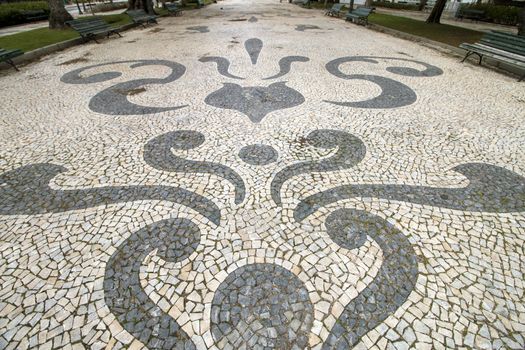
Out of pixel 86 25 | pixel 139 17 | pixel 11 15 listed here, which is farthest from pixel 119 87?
pixel 11 15

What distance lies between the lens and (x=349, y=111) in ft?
19.0

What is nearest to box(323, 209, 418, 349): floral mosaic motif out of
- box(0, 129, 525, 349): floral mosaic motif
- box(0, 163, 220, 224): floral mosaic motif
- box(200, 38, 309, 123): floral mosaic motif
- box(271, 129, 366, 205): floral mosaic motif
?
box(0, 129, 525, 349): floral mosaic motif

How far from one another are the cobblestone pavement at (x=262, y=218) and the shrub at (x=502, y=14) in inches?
714

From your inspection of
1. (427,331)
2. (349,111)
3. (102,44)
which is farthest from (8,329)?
(102,44)

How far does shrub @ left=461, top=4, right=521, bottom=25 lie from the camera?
18350 millimetres

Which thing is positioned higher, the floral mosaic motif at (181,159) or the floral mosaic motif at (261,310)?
the floral mosaic motif at (181,159)

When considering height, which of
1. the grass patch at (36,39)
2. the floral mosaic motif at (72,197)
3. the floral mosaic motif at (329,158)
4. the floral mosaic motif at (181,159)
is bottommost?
the floral mosaic motif at (72,197)

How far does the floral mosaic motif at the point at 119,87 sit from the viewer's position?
5.88 metres

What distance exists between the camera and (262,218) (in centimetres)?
324

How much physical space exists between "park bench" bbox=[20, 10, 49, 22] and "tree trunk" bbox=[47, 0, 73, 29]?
25.0 feet

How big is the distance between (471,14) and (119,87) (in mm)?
24387

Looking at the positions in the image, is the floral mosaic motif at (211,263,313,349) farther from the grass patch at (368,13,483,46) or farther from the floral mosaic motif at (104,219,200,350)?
the grass patch at (368,13,483,46)

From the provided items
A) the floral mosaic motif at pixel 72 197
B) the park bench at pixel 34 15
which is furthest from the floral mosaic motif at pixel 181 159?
the park bench at pixel 34 15

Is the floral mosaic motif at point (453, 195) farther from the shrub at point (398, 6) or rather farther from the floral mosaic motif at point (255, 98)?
the shrub at point (398, 6)
